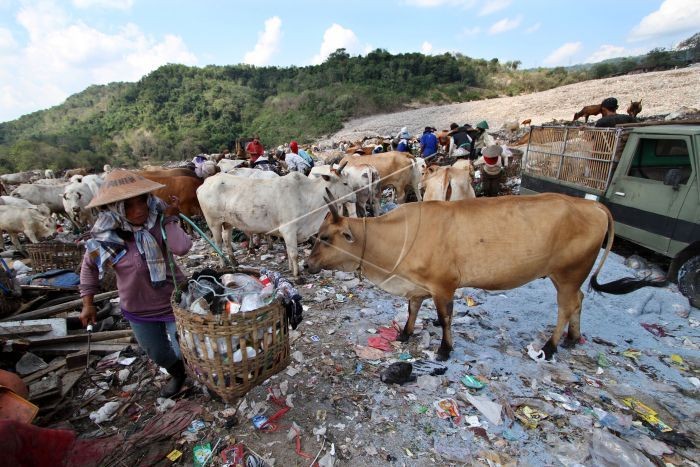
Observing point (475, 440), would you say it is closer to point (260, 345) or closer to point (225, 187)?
point (260, 345)

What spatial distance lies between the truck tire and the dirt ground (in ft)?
59.1

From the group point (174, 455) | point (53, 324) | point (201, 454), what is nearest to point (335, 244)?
point (201, 454)

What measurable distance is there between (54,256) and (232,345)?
17.6 feet

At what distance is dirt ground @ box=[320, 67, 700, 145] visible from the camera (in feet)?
67.9

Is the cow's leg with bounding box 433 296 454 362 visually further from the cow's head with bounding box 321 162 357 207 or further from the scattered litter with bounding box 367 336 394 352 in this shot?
the cow's head with bounding box 321 162 357 207

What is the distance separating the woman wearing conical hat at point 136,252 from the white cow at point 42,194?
32.3 feet

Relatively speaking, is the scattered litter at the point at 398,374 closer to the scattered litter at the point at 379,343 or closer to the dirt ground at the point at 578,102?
the scattered litter at the point at 379,343

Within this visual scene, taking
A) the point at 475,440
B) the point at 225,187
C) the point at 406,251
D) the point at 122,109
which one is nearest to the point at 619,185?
the point at 406,251

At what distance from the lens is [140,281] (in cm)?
272

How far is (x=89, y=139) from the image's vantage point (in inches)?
2147

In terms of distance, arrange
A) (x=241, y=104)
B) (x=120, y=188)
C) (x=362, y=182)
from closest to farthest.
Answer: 1. (x=120, y=188)
2. (x=362, y=182)
3. (x=241, y=104)

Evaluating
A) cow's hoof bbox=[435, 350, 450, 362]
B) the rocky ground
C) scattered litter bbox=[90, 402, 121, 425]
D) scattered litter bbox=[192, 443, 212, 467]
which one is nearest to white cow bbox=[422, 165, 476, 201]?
the rocky ground

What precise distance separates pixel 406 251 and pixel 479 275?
75 centimetres

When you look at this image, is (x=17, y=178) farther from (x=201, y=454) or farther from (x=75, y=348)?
(x=201, y=454)
